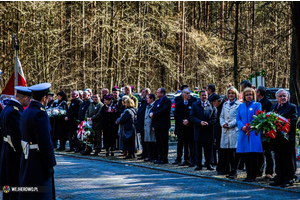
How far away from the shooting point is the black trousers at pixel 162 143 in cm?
1346

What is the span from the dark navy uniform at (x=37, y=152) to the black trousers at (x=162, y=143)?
24.4 feet

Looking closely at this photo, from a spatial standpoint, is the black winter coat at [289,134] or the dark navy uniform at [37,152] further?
the black winter coat at [289,134]

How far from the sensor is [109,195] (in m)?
8.73

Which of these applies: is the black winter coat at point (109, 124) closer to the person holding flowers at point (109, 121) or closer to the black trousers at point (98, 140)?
the person holding flowers at point (109, 121)

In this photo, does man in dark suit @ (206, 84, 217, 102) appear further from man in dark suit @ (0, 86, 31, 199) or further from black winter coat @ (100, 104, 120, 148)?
man in dark suit @ (0, 86, 31, 199)

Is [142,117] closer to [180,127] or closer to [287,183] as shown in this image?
[180,127]

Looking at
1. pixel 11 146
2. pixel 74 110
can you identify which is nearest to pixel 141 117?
pixel 74 110

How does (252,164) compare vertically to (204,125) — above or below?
below

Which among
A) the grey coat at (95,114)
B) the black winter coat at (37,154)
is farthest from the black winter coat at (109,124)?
the black winter coat at (37,154)

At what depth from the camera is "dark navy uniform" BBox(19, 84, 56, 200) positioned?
6125mm

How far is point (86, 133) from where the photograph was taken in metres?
15.2

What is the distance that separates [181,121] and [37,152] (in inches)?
286

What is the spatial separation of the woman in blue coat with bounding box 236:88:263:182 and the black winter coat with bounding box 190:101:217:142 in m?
1.73

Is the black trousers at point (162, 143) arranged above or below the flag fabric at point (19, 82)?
below
